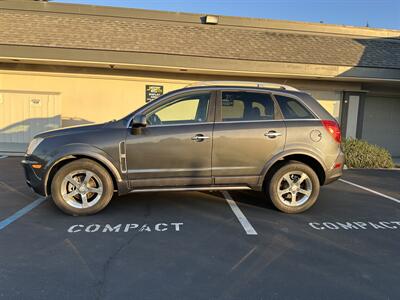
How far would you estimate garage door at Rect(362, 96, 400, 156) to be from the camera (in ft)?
39.5

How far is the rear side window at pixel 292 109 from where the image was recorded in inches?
190

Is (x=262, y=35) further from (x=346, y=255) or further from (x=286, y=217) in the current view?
(x=346, y=255)

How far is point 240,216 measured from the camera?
462 centimetres

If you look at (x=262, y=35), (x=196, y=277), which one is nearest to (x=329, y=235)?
(x=196, y=277)

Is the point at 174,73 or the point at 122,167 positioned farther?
the point at 174,73

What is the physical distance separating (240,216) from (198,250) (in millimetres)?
1279

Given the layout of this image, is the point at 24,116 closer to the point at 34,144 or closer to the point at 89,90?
the point at 89,90

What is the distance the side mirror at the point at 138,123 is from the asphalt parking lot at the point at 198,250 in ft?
4.28

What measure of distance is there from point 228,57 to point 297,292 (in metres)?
7.98

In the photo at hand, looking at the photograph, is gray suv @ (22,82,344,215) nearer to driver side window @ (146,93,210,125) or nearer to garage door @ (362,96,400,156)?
driver side window @ (146,93,210,125)

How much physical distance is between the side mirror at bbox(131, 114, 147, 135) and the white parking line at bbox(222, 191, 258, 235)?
6.49 feet

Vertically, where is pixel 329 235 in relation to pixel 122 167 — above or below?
below

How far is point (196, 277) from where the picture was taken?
2977 millimetres

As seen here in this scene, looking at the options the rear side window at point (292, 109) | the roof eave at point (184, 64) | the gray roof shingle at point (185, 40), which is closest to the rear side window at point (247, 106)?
the rear side window at point (292, 109)
